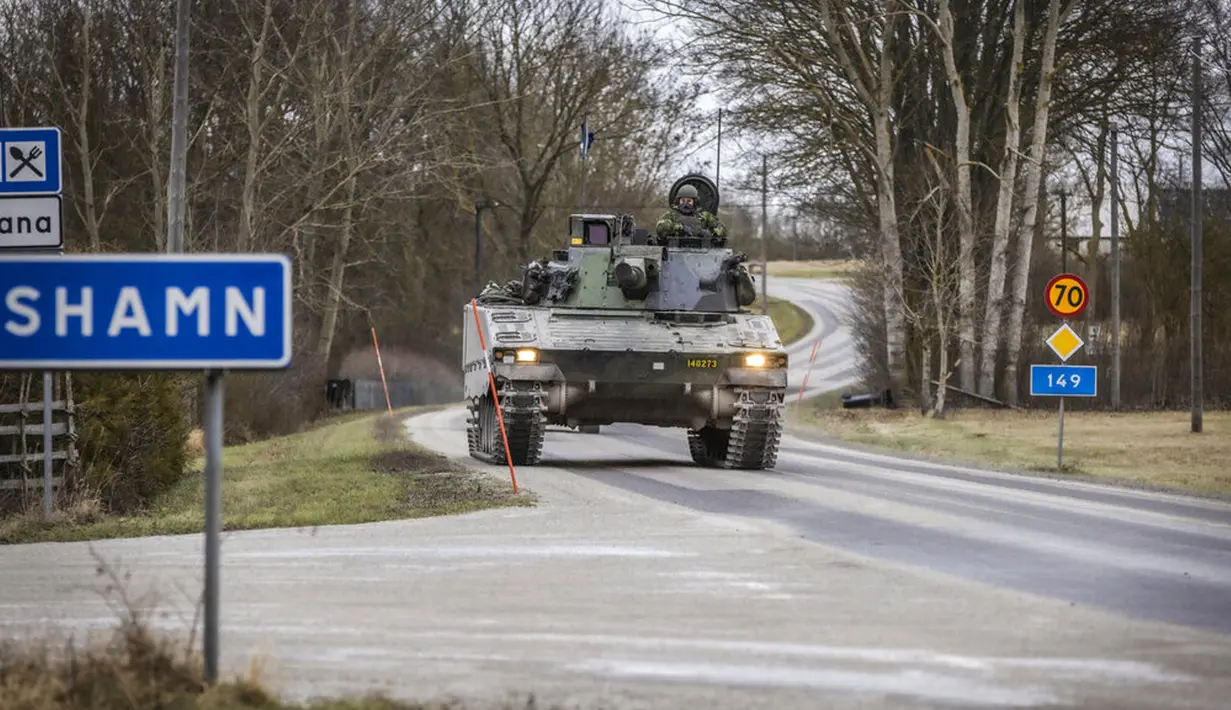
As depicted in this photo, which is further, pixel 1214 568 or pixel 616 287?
pixel 616 287

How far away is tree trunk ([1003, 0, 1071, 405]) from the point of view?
142 feet

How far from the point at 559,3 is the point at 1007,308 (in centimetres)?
1842

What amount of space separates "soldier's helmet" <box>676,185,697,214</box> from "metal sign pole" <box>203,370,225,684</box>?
20.1 m

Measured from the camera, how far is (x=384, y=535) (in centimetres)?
1546

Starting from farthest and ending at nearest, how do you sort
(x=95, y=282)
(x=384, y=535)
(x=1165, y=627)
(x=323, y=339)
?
(x=323, y=339)
(x=384, y=535)
(x=1165, y=627)
(x=95, y=282)

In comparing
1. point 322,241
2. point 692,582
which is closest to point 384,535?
point 692,582

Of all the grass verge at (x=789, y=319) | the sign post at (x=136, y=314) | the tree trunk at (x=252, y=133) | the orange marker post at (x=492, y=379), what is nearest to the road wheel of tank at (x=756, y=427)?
the orange marker post at (x=492, y=379)

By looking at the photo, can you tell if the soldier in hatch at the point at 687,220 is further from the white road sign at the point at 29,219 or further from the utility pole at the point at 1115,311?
the utility pole at the point at 1115,311

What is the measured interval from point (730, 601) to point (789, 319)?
283 ft

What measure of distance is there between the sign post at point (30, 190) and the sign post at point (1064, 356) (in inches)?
573

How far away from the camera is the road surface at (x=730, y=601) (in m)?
8.49

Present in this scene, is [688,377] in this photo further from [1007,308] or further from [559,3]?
[559,3]

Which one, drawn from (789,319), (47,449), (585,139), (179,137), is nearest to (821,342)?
(789,319)

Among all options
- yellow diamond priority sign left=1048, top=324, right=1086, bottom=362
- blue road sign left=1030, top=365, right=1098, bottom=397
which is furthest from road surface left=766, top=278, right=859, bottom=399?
yellow diamond priority sign left=1048, top=324, right=1086, bottom=362
